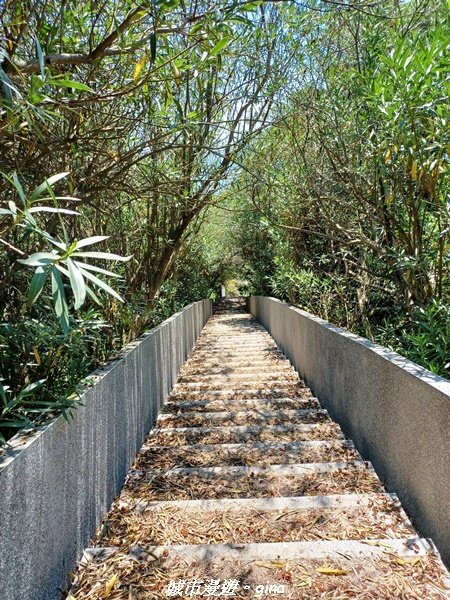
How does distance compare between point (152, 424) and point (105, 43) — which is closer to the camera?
point (105, 43)

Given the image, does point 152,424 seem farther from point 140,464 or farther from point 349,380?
point 349,380

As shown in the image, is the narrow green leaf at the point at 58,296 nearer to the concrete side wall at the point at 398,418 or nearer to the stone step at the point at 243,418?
the concrete side wall at the point at 398,418

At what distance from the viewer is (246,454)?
116 inches

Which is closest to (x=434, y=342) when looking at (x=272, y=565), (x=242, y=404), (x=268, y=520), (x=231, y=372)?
(x=268, y=520)

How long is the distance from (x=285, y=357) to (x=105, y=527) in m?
4.74

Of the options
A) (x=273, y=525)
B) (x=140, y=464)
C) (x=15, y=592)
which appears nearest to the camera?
(x=15, y=592)

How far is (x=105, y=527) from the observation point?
214 centimetres

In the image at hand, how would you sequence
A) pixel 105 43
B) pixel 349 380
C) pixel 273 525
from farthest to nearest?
pixel 349 380 → pixel 273 525 → pixel 105 43

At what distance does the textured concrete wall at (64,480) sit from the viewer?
4.27 feet

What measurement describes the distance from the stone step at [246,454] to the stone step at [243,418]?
543 mm

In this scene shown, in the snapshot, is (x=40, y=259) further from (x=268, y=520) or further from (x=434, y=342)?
(x=434, y=342)

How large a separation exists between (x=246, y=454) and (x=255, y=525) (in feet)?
2.85

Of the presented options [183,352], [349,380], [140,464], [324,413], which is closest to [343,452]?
[349,380]

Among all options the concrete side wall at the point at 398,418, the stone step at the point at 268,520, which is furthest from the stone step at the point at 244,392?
the stone step at the point at 268,520
